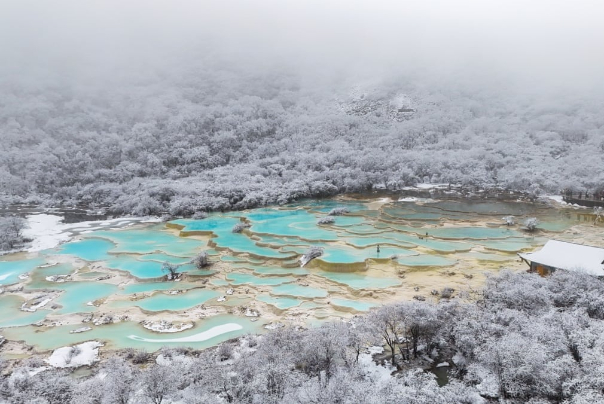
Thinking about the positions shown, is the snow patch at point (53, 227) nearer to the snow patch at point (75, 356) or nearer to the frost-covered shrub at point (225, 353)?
the snow patch at point (75, 356)

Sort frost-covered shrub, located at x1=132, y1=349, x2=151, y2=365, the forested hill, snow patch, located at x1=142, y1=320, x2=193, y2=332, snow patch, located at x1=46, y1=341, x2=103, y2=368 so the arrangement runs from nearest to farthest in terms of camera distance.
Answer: frost-covered shrub, located at x1=132, y1=349, x2=151, y2=365, snow patch, located at x1=46, y1=341, x2=103, y2=368, snow patch, located at x1=142, y1=320, x2=193, y2=332, the forested hill

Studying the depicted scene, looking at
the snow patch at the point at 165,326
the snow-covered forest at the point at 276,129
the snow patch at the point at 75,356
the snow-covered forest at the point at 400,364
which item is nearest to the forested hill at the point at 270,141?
the snow-covered forest at the point at 276,129

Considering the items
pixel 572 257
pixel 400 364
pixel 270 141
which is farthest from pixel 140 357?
pixel 270 141

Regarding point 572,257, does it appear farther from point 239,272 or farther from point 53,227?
point 53,227

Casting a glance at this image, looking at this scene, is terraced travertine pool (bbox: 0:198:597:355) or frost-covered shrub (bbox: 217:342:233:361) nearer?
frost-covered shrub (bbox: 217:342:233:361)

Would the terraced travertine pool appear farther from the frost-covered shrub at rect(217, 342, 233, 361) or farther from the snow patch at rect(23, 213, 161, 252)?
the frost-covered shrub at rect(217, 342, 233, 361)

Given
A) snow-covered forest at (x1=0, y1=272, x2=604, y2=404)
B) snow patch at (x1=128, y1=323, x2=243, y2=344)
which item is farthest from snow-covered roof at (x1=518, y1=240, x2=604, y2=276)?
snow patch at (x1=128, y1=323, x2=243, y2=344)

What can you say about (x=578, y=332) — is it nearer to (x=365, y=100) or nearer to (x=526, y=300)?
(x=526, y=300)
